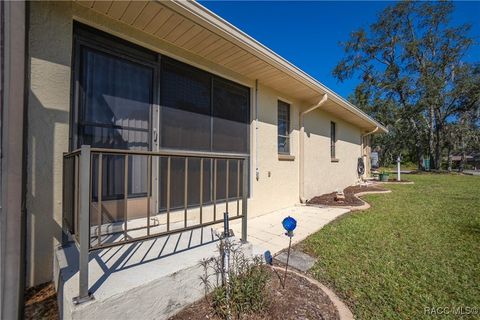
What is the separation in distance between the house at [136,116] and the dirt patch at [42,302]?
0.10 m

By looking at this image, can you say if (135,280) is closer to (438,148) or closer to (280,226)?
(280,226)

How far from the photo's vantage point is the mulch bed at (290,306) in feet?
6.18

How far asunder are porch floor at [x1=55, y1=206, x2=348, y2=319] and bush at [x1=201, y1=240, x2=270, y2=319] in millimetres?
129

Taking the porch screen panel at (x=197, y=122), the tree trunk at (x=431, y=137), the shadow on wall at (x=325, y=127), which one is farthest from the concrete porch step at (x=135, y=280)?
the tree trunk at (x=431, y=137)

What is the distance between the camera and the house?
7.23 ft

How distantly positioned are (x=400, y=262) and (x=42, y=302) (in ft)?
12.2

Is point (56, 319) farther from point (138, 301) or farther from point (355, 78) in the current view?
point (355, 78)

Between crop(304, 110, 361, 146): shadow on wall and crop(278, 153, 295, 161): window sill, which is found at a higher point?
crop(304, 110, 361, 146): shadow on wall

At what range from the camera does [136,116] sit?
118 inches

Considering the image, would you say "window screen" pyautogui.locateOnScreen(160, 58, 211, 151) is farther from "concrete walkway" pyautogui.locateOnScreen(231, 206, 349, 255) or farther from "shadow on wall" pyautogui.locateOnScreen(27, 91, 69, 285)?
"concrete walkway" pyautogui.locateOnScreen(231, 206, 349, 255)

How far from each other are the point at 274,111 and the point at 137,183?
332 cm

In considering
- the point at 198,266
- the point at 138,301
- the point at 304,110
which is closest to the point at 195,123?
the point at 198,266

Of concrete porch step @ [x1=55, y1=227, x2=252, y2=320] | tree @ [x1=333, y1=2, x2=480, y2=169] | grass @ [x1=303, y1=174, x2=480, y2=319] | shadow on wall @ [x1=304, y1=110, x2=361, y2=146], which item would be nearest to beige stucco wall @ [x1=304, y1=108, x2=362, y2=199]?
shadow on wall @ [x1=304, y1=110, x2=361, y2=146]

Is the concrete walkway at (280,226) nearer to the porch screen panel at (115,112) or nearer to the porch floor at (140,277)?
the porch floor at (140,277)
